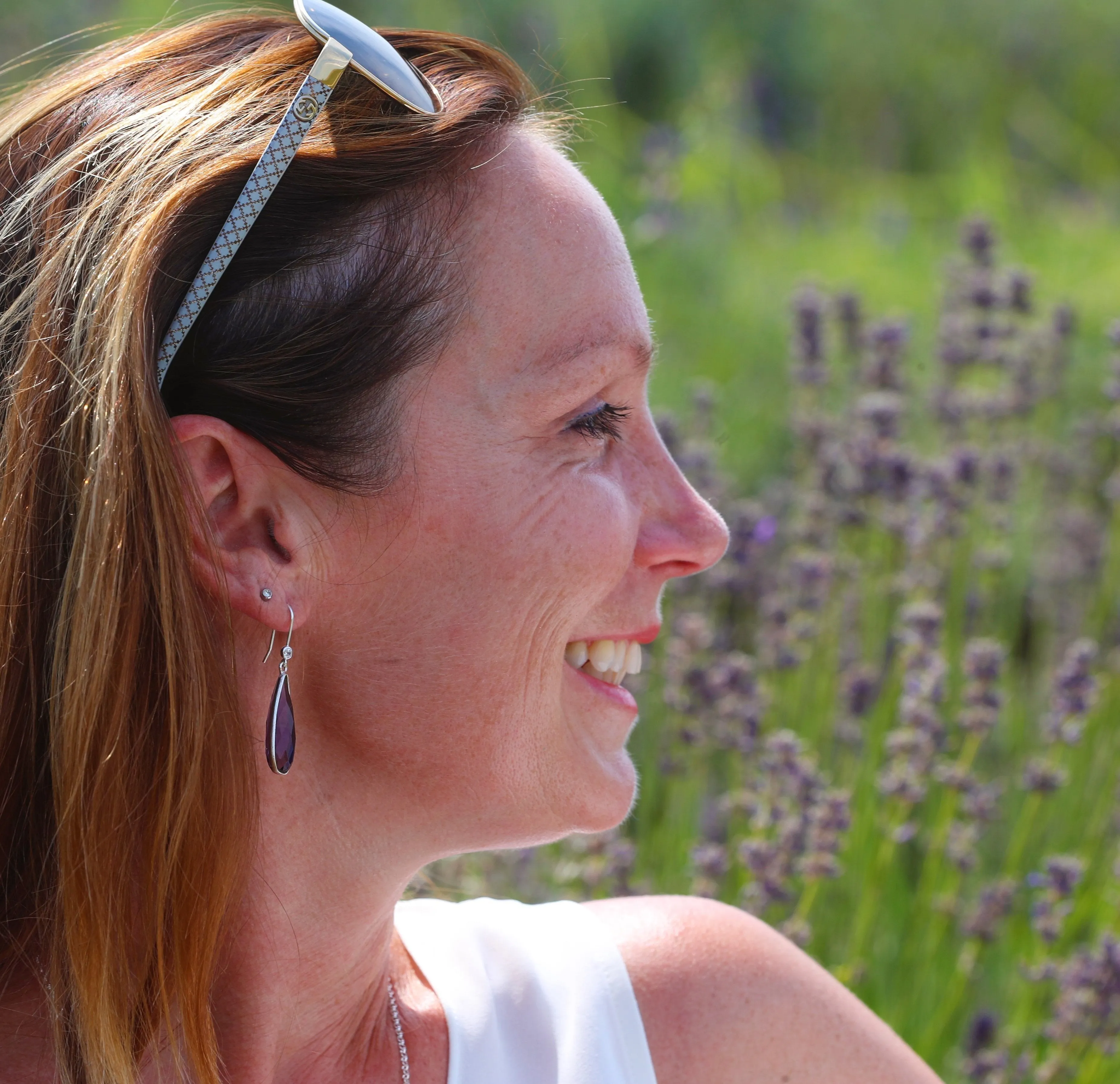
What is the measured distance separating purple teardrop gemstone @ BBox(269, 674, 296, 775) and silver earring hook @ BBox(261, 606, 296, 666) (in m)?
0.03

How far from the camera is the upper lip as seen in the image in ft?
4.43

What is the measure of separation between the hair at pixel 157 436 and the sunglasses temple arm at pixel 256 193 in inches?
0.7

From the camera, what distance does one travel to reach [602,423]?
134 centimetres

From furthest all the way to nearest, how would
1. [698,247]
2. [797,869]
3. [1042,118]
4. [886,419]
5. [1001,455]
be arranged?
[1042,118], [698,247], [1001,455], [886,419], [797,869]

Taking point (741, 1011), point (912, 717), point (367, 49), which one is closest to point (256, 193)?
point (367, 49)

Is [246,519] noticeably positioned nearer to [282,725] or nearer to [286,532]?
[286,532]

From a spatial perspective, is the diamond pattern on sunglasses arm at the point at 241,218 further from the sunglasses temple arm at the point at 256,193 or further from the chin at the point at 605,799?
the chin at the point at 605,799

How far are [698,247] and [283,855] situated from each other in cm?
368

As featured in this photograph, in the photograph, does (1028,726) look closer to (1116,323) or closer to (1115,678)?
(1115,678)

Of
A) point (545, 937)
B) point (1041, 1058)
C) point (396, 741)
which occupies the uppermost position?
point (396, 741)

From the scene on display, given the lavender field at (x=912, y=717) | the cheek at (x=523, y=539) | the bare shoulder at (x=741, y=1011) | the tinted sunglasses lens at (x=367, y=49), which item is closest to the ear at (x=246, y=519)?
the cheek at (x=523, y=539)

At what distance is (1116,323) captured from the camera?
246 centimetres

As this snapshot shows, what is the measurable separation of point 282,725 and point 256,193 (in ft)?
1.50

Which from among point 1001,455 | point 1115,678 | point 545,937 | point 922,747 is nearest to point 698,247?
point 1001,455
